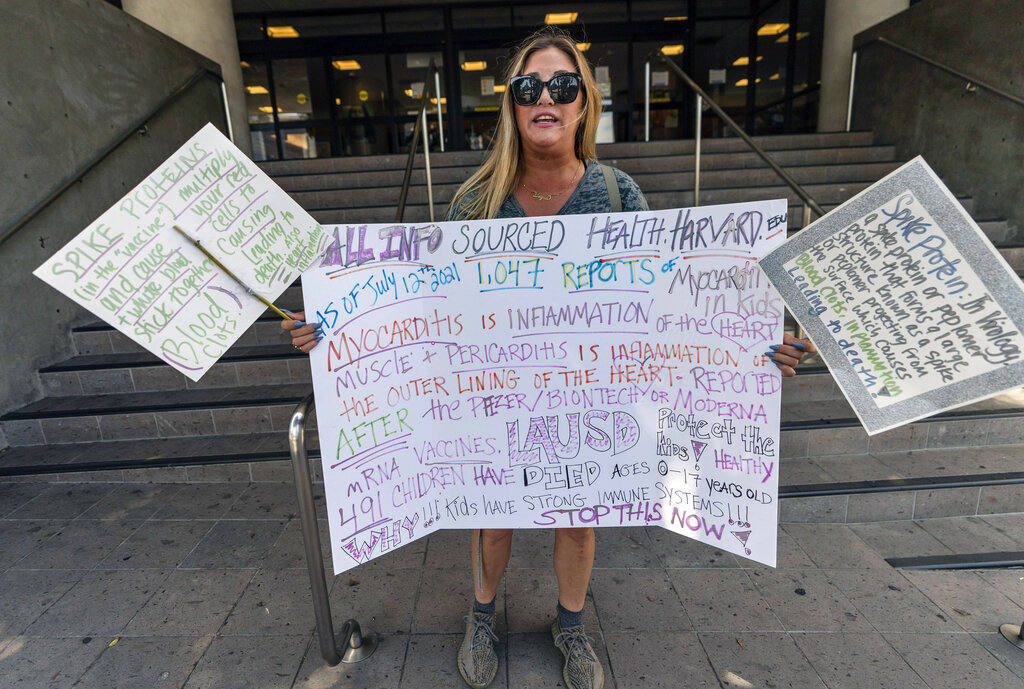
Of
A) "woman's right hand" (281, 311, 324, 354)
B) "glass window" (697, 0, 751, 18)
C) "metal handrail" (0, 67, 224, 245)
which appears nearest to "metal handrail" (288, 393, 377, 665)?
"woman's right hand" (281, 311, 324, 354)

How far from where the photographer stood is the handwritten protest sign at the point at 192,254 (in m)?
1.44

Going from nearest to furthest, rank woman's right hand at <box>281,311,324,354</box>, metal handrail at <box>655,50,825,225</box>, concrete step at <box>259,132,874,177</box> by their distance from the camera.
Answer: woman's right hand at <box>281,311,324,354</box> → metal handrail at <box>655,50,825,225</box> → concrete step at <box>259,132,874,177</box>

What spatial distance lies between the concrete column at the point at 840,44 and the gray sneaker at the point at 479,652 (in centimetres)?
803

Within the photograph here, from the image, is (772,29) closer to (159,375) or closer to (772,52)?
(772,52)

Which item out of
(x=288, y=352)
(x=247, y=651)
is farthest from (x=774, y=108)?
(x=247, y=651)

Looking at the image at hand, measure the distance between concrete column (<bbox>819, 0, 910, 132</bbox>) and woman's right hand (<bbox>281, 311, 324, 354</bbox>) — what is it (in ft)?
26.6

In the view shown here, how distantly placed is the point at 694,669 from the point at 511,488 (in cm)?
97

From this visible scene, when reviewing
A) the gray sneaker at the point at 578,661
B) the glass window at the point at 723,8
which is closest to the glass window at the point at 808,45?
the glass window at the point at 723,8

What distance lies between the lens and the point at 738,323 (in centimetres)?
159

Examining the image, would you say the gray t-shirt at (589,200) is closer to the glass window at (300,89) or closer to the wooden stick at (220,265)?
the wooden stick at (220,265)

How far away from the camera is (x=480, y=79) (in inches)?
399

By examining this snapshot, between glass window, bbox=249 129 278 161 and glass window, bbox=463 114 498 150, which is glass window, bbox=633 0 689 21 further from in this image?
glass window, bbox=249 129 278 161

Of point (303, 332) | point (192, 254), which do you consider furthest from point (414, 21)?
point (303, 332)

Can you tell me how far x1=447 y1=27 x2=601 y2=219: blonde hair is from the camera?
5.39 ft
